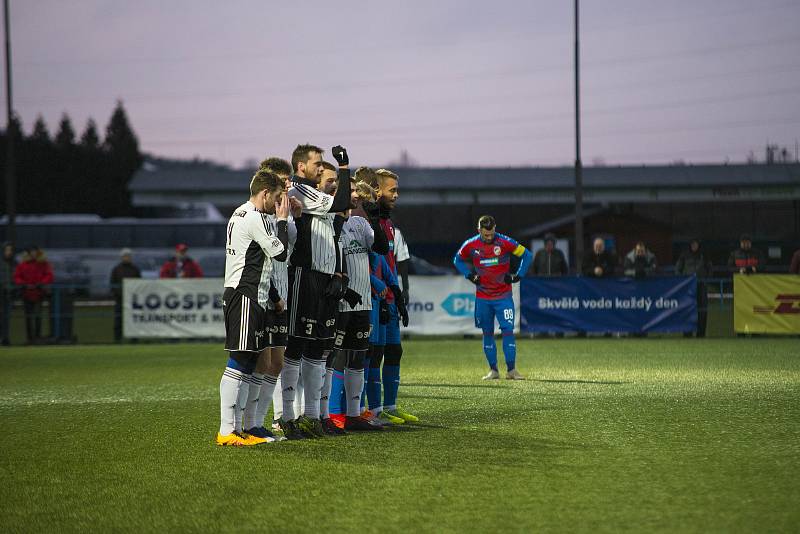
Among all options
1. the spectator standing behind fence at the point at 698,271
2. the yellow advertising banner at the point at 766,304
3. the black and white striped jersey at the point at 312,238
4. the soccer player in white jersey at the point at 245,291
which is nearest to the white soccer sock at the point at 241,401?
the soccer player in white jersey at the point at 245,291

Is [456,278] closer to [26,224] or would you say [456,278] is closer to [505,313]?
[505,313]

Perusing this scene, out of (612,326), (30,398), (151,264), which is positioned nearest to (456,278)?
(612,326)

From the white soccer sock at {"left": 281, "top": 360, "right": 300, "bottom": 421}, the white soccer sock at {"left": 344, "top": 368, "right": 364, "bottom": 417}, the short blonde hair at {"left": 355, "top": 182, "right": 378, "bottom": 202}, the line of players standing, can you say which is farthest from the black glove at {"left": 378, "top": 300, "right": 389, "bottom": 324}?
the white soccer sock at {"left": 281, "top": 360, "right": 300, "bottom": 421}

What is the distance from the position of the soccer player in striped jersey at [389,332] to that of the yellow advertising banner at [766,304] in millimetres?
13542

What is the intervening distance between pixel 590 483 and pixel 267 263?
9.85ft

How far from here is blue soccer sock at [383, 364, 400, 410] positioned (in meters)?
8.96

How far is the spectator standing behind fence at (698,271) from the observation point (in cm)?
2106

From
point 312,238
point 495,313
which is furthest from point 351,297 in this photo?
point 495,313

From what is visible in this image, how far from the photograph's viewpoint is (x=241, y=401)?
7.60m

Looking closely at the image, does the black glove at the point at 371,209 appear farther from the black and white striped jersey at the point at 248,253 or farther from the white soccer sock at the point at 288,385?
the white soccer sock at the point at 288,385

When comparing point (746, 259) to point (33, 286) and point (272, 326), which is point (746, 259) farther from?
point (272, 326)

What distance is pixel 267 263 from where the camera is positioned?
743 centimetres

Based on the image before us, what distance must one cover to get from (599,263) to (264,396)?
14683 millimetres

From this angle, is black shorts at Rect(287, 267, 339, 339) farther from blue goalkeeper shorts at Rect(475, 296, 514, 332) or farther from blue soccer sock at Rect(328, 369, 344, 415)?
blue goalkeeper shorts at Rect(475, 296, 514, 332)
